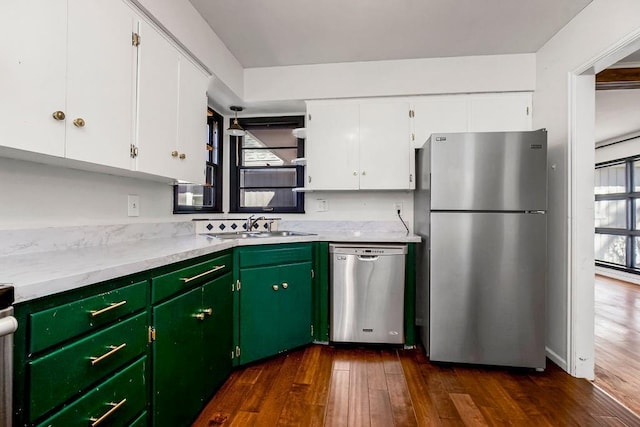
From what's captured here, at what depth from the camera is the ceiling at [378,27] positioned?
2.00 m

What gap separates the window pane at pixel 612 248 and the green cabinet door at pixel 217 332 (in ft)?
22.3

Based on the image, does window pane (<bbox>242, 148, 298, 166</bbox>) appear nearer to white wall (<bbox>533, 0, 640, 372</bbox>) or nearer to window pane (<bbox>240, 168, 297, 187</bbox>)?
window pane (<bbox>240, 168, 297, 187</bbox>)

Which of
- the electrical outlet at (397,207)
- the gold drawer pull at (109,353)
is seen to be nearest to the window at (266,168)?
the electrical outlet at (397,207)

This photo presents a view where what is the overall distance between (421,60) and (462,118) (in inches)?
25.2

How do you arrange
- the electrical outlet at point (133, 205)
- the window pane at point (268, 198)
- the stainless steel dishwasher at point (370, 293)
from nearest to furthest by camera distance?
the electrical outlet at point (133, 205) < the stainless steel dishwasher at point (370, 293) < the window pane at point (268, 198)

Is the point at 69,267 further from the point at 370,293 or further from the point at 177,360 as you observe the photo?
the point at 370,293

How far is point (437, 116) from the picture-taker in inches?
106

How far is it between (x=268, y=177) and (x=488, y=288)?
2.23 meters

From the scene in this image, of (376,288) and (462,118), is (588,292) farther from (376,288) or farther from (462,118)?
(462,118)

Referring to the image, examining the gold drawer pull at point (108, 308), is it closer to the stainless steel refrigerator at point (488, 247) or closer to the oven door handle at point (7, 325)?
the oven door handle at point (7, 325)

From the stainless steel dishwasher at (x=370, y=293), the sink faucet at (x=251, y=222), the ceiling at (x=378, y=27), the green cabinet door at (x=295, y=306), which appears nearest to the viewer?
the ceiling at (x=378, y=27)

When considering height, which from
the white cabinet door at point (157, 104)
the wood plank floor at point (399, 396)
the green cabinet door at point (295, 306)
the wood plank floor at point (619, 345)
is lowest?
the wood plank floor at point (399, 396)

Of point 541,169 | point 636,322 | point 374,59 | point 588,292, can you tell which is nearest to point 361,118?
point 374,59

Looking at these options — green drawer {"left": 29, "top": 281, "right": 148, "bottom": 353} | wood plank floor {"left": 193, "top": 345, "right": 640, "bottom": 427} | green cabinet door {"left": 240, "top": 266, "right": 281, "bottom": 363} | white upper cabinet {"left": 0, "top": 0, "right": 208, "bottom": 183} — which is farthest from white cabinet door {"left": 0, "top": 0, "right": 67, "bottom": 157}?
wood plank floor {"left": 193, "top": 345, "right": 640, "bottom": 427}
